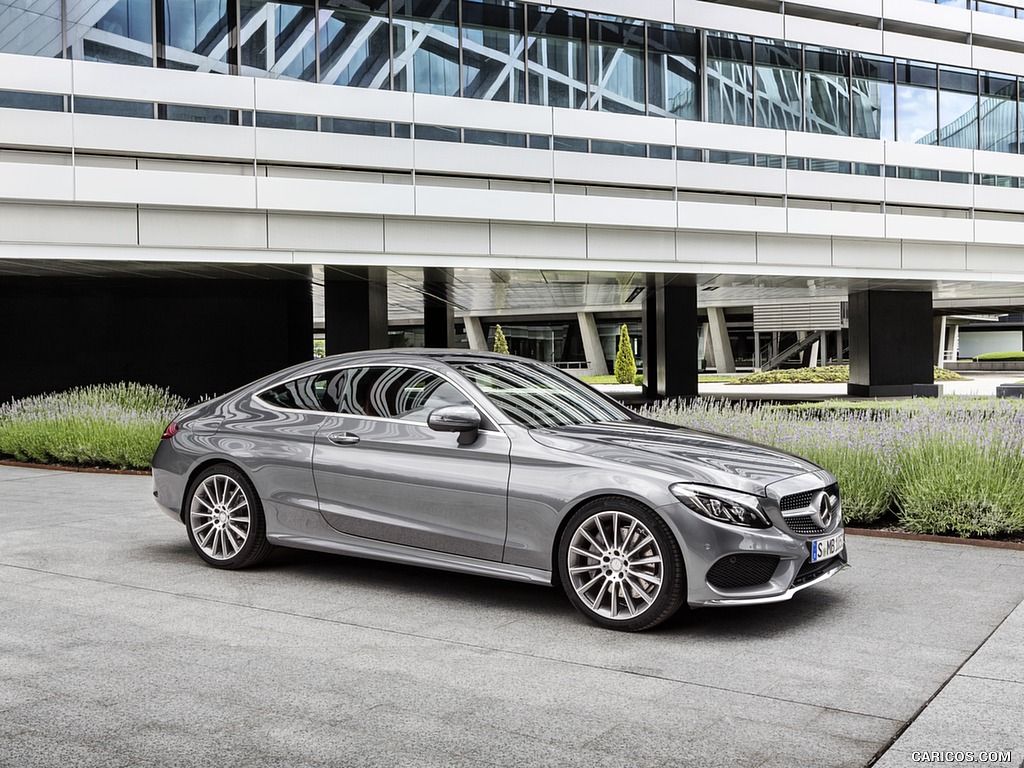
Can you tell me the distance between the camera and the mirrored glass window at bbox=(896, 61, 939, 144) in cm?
2658

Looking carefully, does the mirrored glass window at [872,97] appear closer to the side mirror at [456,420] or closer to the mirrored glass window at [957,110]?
the mirrored glass window at [957,110]

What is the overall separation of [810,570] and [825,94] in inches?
903

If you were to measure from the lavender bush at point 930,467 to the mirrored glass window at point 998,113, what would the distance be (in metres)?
20.1

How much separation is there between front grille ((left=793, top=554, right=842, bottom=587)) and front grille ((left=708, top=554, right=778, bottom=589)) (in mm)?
207

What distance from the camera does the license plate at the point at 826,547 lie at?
18.3 ft

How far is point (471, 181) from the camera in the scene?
22.1m

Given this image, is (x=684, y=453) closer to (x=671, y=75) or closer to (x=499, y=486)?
(x=499, y=486)

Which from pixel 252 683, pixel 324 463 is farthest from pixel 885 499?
pixel 252 683

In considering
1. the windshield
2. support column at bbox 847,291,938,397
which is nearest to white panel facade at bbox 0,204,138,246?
the windshield

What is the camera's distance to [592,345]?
6594 cm

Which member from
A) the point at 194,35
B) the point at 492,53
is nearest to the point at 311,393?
the point at 194,35

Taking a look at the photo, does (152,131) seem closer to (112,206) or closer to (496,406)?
(112,206)

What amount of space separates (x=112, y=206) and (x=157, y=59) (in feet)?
10.9

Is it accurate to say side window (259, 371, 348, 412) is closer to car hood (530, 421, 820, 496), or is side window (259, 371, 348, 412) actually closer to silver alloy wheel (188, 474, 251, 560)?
silver alloy wheel (188, 474, 251, 560)
